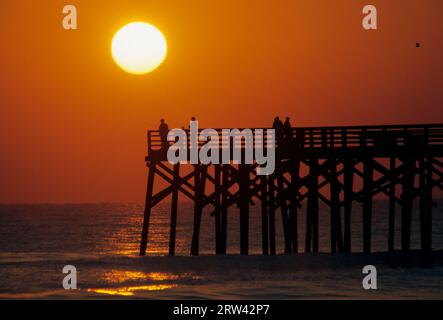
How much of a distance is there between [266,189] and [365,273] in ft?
22.3

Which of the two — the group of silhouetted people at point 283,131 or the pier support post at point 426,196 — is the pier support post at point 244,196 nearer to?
the group of silhouetted people at point 283,131

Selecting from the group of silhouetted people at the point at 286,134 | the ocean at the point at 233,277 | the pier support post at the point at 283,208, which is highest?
the group of silhouetted people at the point at 286,134

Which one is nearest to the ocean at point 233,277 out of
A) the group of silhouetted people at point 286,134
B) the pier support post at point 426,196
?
the pier support post at point 426,196

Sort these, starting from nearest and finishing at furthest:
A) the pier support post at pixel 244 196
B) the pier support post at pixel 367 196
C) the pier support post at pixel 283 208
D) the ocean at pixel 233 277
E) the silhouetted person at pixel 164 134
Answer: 1. the ocean at pixel 233 277
2. the pier support post at pixel 367 196
3. the pier support post at pixel 244 196
4. the pier support post at pixel 283 208
5. the silhouetted person at pixel 164 134

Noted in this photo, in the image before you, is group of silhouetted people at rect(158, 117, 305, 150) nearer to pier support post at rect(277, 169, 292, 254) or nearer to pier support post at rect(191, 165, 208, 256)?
pier support post at rect(277, 169, 292, 254)

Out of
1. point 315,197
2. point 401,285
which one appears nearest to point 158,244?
point 315,197

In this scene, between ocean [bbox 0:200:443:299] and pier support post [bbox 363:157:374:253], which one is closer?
ocean [bbox 0:200:443:299]

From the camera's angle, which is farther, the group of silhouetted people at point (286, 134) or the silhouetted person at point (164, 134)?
the silhouetted person at point (164, 134)

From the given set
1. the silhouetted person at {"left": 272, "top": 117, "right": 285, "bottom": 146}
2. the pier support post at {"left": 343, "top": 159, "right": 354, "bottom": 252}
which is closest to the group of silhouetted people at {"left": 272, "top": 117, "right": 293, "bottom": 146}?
the silhouetted person at {"left": 272, "top": 117, "right": 285, "bottom": 146}

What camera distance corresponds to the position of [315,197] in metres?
43.3

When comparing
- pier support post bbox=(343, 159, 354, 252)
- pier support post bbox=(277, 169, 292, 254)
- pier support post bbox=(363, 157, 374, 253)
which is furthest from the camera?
pier support post bbox=(277, 169, 292, 254)

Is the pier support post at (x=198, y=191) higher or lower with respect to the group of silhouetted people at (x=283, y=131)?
lower
